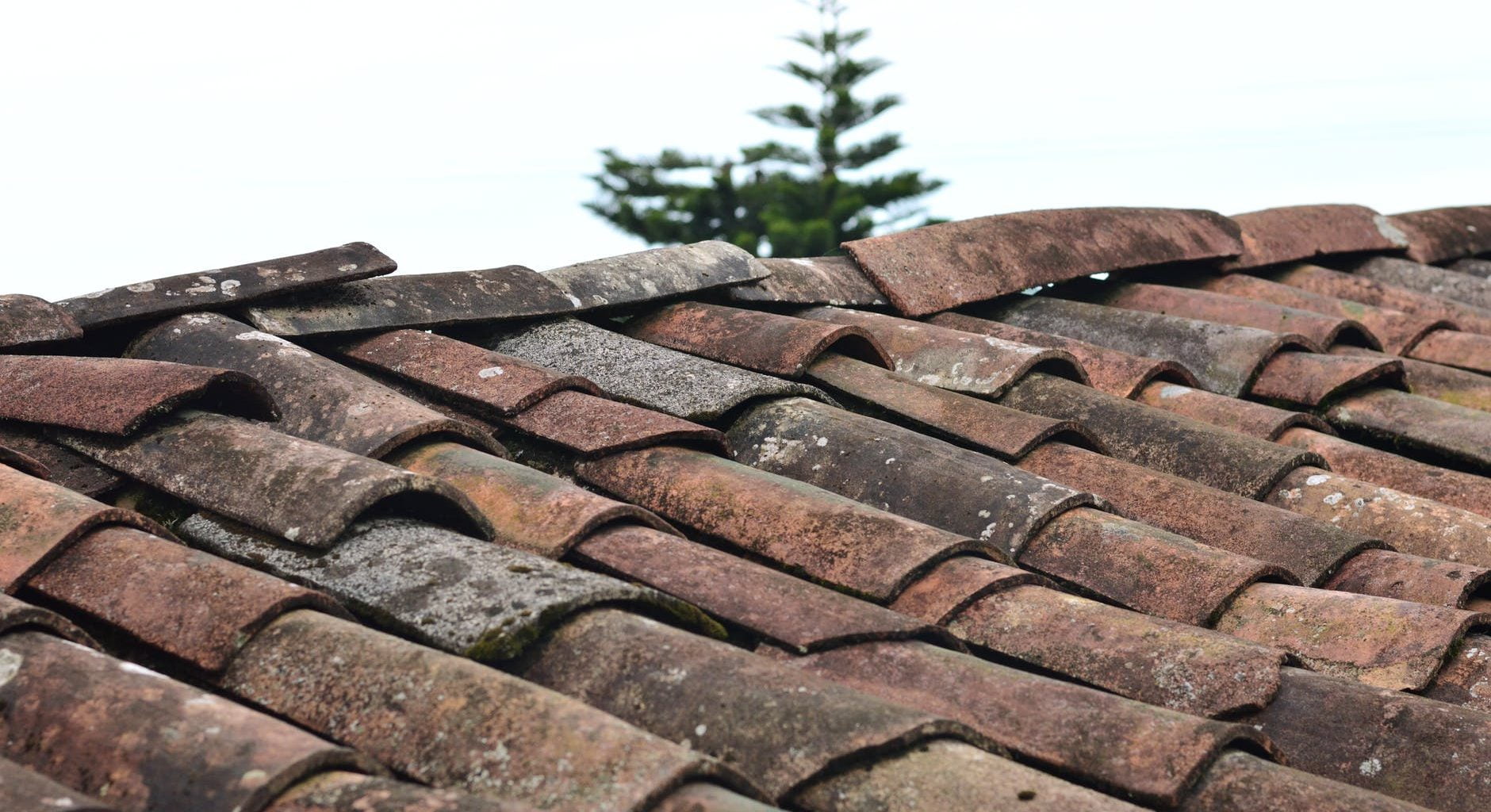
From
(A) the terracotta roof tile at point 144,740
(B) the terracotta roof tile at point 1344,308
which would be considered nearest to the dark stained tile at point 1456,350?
(B) the terracotta roof tile at point 1344,308

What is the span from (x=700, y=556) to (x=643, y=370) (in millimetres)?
1279

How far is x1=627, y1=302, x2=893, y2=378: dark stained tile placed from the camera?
4.02m

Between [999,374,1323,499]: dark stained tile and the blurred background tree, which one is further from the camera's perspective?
the blurred background tree

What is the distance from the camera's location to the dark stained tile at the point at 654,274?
442 centimetres

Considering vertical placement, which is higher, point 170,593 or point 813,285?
point 813,285

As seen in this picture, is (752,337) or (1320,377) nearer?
(752,337)

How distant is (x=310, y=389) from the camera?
10.7ft

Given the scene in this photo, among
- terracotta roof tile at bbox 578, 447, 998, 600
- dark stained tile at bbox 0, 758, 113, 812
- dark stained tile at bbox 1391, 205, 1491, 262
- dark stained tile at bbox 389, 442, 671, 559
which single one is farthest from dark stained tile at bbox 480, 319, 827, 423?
dark stained tile at bbox 1391, 205, 1491, 262

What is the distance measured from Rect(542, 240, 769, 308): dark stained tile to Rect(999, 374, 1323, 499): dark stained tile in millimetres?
1037

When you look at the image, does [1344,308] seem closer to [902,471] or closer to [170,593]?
[902,471]

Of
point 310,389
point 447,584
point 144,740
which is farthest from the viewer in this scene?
point 310,389

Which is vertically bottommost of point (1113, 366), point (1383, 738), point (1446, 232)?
point (1383, 738)

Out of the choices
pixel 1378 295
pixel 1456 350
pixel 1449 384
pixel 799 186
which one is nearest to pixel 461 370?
pixel 1449 384

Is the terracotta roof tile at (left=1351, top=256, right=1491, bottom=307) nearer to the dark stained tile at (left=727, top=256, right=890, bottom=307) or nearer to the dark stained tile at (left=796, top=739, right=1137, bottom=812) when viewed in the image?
the dark stained tile at (left=727, top=256, right=890, bottom=307)
